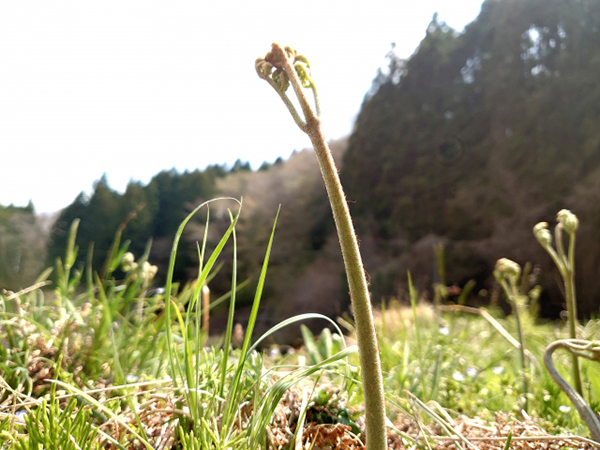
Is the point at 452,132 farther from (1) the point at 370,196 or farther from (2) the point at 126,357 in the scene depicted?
(2) the point at 126,357

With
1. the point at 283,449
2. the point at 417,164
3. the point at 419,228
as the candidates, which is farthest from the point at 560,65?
the point at 283,449

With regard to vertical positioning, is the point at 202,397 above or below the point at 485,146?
below

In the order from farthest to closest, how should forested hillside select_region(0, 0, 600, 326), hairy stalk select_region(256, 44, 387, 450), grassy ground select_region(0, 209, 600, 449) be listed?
1. forested hillside select_region(0, 0, 600, 326)
2. grassy ground select_region(0, 209, 600, 449)
3. hairy stalk select_region(256, 44, 387, 450)

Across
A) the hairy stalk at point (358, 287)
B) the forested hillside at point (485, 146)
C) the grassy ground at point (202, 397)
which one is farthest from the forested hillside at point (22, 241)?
the hairy stalk at point (358, 287)

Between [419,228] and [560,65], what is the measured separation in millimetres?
5103

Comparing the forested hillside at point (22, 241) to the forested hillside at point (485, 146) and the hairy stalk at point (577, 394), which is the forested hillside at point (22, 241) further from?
the hairy stalk at point (577, 394)

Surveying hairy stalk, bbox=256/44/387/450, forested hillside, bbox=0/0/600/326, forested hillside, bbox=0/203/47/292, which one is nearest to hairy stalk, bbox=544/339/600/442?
hairy stalk, bbox=256/44/387/450

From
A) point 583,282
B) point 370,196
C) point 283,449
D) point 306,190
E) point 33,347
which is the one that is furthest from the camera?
point 306,190

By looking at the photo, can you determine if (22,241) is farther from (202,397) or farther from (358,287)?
(358,287)

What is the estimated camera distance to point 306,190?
1412 cm

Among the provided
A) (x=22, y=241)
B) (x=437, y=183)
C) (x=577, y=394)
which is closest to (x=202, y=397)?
(x=577, y=394)

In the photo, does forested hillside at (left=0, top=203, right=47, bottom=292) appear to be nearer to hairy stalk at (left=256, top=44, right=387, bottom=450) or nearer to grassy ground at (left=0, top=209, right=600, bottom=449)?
grassy ground at (left=0, top=209, right=600, bottom=449)

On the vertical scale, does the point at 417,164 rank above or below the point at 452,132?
below

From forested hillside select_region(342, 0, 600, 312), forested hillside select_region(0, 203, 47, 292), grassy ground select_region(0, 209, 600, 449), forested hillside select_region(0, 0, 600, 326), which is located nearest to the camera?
grassy ground select_region(0, 209, 600, 449)
